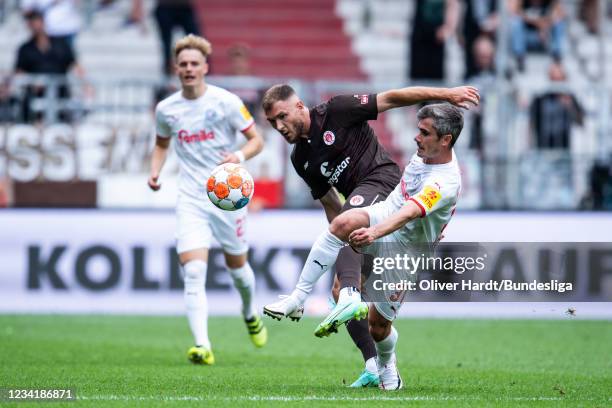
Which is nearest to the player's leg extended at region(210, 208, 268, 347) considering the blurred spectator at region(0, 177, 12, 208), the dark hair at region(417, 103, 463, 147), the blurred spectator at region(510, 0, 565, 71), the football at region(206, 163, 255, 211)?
the football at region(206, 163, 255, 211)

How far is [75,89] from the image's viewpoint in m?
18.0

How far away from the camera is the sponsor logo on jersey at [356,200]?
8.80m

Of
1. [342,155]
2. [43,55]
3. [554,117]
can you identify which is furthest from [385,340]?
[43,55]

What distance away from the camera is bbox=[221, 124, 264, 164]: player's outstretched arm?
35.6ft

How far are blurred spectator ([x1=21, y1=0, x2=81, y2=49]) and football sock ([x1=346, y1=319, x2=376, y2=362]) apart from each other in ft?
40.8

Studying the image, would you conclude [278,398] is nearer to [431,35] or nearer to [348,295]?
[348,295]

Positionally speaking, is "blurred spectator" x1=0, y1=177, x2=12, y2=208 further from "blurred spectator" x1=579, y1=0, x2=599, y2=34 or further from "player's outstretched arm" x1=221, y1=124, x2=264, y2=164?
"blurred spectator" x1=579, y1=0, x2=599, y2=34

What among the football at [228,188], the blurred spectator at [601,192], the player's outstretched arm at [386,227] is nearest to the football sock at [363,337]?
the football at [228,188]

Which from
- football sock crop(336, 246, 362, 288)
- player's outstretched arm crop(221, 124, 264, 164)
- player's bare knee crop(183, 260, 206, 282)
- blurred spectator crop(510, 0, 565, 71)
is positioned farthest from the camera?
blurred spectator crop(510, 0, 565, 71)

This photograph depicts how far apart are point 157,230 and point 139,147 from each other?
128 cm

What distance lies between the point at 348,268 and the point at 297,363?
2.86 m

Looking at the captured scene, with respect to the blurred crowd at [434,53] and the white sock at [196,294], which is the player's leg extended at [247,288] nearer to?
the white sock at [196,294]

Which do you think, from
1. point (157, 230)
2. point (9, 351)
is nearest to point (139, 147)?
point (157, 230)

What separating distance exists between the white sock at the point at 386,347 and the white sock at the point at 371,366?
0.24m
